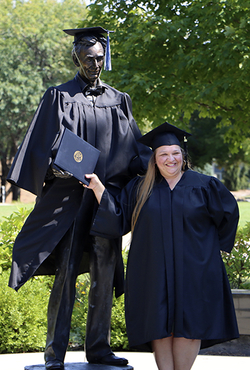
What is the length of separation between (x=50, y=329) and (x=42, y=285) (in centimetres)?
206

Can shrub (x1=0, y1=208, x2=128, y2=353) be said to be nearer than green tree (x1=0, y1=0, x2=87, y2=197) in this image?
Yes

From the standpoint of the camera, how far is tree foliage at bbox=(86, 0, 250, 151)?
25.4 feet

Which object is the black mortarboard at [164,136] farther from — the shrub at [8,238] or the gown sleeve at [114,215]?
the shrub at [8,238]

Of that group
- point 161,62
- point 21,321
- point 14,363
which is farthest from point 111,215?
point 161,62

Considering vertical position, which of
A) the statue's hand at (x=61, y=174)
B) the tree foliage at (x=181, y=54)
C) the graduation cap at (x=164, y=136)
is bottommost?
the statue's hand at (x=61, y=174)

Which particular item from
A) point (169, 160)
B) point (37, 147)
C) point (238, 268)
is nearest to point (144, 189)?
point (169, 160)

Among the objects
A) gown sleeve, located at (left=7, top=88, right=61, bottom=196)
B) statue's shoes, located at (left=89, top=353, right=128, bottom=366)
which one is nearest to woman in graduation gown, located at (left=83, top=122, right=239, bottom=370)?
statue's shoes, located at (left=89, top=353, right=128, bottom=366)

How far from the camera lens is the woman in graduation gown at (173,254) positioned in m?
3.03

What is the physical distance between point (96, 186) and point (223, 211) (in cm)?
85

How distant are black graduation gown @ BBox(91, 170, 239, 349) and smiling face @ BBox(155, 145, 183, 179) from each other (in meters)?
0.08

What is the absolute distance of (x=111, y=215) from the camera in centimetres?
314

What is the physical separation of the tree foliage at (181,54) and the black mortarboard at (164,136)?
14.6 feet

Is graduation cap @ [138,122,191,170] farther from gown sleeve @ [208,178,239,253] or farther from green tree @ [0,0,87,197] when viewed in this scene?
green tree @ [0,0,87,197]

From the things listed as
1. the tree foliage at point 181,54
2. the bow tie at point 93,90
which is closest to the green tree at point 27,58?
the tree foliage at point 181,54
